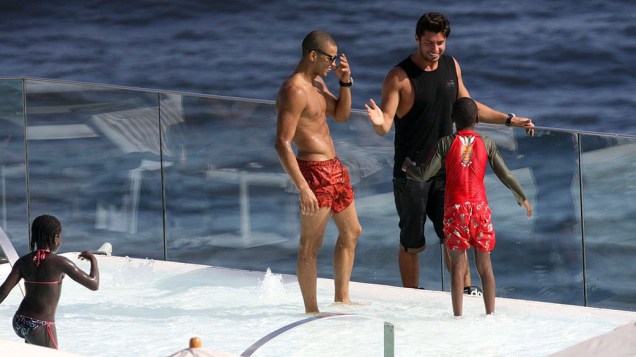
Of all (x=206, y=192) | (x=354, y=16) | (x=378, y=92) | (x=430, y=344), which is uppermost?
(x=354, y=16)

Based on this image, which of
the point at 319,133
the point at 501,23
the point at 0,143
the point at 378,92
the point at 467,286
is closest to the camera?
the point at 319,133

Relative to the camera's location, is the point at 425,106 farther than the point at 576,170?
No

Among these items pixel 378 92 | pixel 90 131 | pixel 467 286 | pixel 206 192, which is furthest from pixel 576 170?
pixel 378 92

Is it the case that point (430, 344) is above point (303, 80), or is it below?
below

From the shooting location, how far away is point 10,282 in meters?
6.61

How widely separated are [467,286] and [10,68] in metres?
19.5

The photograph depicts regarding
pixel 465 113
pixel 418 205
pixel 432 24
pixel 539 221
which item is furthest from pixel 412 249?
pixel 432 24

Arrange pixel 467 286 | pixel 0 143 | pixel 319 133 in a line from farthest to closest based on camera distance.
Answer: pixel 0 143, pixel 467 286, pixel 319 133

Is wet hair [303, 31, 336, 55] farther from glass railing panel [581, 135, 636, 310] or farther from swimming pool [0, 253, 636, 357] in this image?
glass railing panel [581, 135, 636, 310]

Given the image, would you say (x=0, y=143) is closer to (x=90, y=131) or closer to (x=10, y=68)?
(x=90, y=131)

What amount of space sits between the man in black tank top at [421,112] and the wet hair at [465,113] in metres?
0.52

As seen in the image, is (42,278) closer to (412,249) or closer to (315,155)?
(315,155)

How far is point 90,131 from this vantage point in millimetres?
11156

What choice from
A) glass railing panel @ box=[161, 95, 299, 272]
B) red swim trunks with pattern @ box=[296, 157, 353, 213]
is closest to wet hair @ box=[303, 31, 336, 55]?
red swim trunks with pattern @ box=[296, 157, 353, 213]
